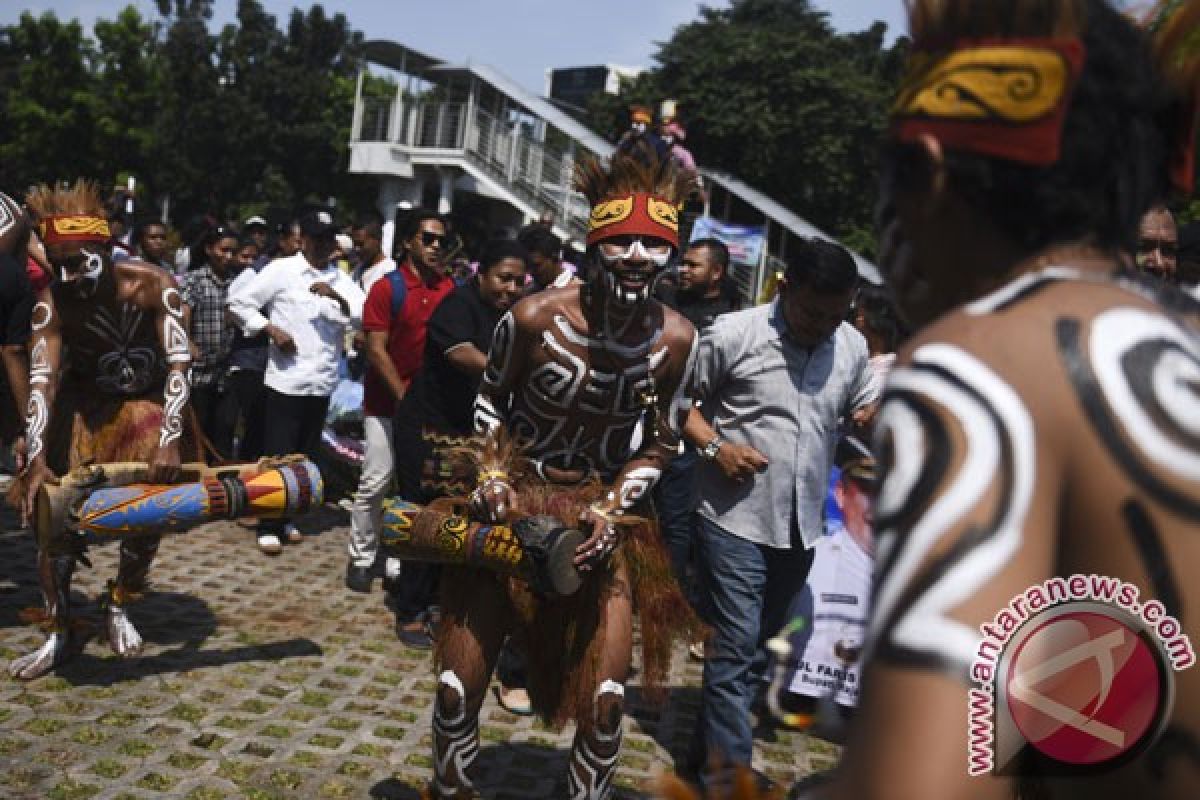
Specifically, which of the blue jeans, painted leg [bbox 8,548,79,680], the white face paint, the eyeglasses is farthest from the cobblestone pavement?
the eyeglasses

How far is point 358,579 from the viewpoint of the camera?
23.8ft

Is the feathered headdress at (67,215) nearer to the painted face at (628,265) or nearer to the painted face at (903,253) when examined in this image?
the painted face at (628,265)

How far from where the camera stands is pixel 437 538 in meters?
3.84

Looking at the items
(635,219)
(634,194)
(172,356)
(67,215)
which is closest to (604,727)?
(635,219)

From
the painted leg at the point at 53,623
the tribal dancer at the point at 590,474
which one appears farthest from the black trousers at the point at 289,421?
the tribal dancer at the point at 590,474

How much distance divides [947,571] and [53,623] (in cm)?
514

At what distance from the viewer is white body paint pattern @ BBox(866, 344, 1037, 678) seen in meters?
1.18

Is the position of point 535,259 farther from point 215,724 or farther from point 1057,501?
point 1057,501

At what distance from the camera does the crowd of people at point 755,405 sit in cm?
123

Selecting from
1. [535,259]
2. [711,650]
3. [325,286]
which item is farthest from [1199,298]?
[325,286]

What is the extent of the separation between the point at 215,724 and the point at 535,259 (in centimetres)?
350

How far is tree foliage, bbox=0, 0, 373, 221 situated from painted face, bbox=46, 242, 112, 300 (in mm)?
34991

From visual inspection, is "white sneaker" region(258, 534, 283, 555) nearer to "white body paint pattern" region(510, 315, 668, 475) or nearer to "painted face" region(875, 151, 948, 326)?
"white body paint pattern" region(510, 315, 668, 475)

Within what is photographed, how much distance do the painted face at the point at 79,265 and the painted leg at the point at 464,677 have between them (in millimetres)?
2556
